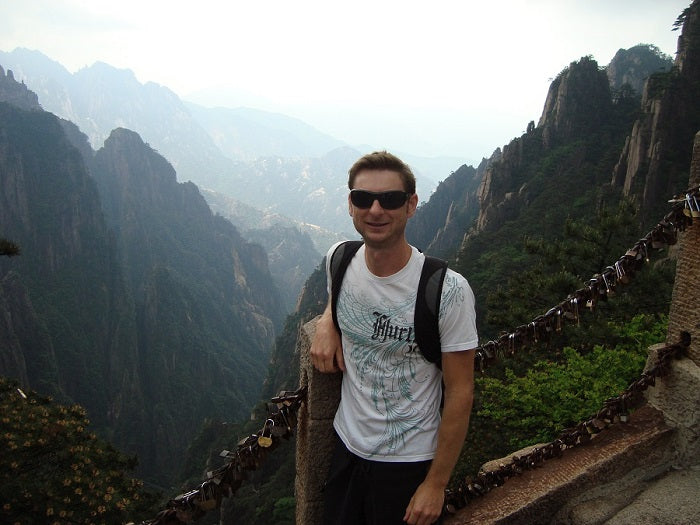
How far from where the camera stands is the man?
6.68ft

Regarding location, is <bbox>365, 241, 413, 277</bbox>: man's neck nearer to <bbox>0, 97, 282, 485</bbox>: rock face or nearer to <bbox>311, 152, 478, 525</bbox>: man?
<bbox>311, 152, 478, 525</bbox>: man

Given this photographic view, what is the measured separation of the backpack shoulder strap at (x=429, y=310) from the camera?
199cm

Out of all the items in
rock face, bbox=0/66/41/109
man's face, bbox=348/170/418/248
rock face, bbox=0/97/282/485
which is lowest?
rock face, bbox=0/97/282/485

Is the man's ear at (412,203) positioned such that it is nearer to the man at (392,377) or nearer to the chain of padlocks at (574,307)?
the man at (392,377)

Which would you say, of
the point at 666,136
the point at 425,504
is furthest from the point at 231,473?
the point at 666,136

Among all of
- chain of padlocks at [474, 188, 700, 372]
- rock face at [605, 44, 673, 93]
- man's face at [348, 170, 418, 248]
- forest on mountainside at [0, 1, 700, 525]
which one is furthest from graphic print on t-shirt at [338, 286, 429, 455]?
rock face at [605, 44, 673, 93]

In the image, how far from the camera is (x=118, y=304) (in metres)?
96.1

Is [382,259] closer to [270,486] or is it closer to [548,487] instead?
[548,487]

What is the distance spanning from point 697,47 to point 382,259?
42020mm

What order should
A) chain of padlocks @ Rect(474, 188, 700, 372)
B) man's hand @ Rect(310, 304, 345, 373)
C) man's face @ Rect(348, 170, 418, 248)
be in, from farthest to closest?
chain of padlocks @ Rect(474, 188, 700, 372), man's hand @ Rect(310, 304, 345, 373), man's face @ Rect(348, 170, 418, 248)

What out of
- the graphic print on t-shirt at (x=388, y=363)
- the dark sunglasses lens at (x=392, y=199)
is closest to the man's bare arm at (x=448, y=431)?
the graphic print on t-shirt at (x=388, y=363)

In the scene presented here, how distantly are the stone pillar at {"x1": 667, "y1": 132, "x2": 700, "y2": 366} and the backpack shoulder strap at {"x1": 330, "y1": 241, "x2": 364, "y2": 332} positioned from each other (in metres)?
2.56

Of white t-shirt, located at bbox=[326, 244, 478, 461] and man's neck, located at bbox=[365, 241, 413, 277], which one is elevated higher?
man's neck, located at bbox=[365, 241, 413, 277]

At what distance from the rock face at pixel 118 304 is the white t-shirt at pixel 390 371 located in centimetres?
6290
